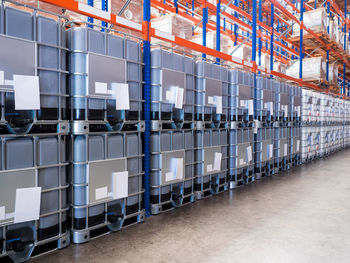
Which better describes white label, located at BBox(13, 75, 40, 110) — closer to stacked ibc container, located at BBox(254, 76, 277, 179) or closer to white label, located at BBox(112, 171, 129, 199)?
white label, located at BBox(112, 171, 129, 199)

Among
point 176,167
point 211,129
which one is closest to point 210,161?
point 211,129

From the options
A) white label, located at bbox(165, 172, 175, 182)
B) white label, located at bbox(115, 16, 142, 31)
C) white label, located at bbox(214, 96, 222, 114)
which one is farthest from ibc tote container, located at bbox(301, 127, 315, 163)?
white label, located at bbox(115, 16, 142, 31)

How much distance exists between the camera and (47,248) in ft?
9.11

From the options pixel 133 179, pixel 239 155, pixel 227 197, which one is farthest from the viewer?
pixel 239 155

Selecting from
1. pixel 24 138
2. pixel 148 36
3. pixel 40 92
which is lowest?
pixel 24 138

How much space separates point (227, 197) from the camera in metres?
4.91

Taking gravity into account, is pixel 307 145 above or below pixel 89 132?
below

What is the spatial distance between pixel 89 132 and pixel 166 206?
1.75 meters

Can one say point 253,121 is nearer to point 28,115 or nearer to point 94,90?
point 94,90

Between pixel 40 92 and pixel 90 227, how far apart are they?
5.01ft

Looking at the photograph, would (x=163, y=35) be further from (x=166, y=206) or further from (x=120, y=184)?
(x=166, y=206)

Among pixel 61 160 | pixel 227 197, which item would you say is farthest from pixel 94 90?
pixel 227 197

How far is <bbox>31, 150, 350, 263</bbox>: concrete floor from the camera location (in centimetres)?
277

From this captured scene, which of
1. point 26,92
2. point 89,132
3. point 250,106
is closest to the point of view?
point 26,92
